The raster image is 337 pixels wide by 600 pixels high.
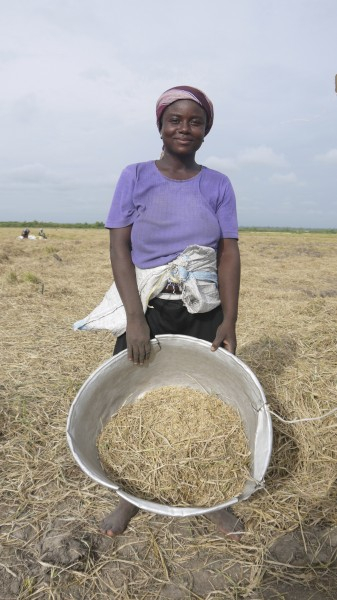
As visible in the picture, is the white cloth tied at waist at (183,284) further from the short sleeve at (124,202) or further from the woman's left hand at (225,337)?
the short sleeve at (124,202)

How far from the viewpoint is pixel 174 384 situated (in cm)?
209

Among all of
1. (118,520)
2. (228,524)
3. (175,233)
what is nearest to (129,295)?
(175,233)

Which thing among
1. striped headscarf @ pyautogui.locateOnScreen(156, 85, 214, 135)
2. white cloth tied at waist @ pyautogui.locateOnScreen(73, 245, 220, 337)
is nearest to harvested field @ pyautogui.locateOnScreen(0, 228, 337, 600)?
white cloth tied at waist @ pyautogui.locateOnScreen(73, 245, 220, 337)

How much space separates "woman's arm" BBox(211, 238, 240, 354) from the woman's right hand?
1.06ft

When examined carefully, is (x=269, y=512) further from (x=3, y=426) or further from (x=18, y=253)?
(x=18, y=253)

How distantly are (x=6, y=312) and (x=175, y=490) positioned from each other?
4430 mm

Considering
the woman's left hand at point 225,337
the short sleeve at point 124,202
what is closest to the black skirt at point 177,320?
the woman's left hand at point 225,337

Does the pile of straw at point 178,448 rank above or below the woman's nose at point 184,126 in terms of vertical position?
below

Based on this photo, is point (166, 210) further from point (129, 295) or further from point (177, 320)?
point (177, 320)

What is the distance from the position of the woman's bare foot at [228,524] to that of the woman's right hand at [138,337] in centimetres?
80

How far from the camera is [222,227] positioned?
186cm

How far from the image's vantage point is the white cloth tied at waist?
5.87 ft

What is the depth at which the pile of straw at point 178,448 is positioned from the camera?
1.70 meters

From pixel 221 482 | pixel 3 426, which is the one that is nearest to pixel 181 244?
pixel 221 482
